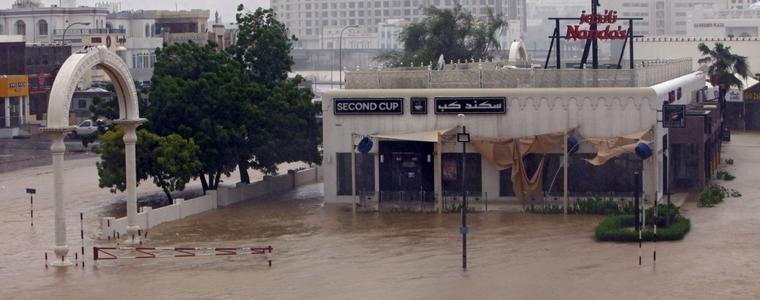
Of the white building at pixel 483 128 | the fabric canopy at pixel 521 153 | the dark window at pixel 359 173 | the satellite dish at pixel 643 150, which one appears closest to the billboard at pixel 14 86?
the white building at pixel 483 128

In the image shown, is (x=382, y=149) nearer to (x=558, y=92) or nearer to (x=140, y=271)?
(x=558, y=92)

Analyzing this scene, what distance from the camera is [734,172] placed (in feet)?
198

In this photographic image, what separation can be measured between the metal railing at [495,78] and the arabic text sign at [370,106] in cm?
138

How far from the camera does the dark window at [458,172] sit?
49.8m

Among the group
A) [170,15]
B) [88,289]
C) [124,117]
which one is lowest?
[88,289]

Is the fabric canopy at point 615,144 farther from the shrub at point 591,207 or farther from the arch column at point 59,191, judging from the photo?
the arch column at point 59,191

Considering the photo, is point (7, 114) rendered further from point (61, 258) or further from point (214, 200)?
point (61, 258)

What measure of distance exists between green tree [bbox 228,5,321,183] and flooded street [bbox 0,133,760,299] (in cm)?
365

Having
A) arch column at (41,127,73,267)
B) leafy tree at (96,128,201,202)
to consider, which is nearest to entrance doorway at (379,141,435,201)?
leafy tree at (96,128,201,202)

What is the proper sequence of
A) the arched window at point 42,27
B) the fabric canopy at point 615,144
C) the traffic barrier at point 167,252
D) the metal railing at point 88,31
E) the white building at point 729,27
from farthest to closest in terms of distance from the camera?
1. the white building at point 729,27
2. the arched window at point 42,27
3. the metal railing at point 88,31
4. the fabric canopy at point 615,144
5. the traffic barrier at point 167,252

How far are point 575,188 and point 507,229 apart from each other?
5544 millimetres

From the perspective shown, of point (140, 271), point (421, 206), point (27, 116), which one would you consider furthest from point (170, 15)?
point (140, 271)

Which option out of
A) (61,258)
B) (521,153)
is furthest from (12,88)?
(61,258)

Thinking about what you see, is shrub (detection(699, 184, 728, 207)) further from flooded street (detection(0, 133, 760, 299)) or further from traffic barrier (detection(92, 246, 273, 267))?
traffic barrier (detection(92, 246, 273, 267))
